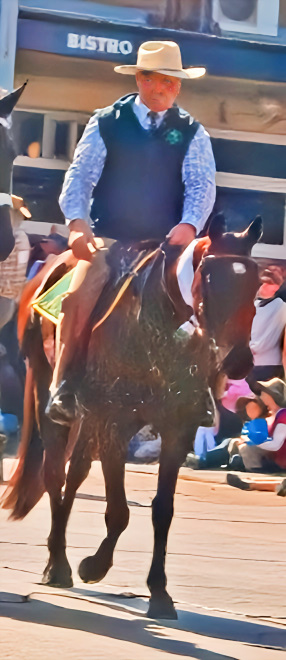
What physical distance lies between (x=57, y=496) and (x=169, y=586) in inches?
25.6

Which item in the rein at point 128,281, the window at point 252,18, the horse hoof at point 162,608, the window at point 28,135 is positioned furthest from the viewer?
the window at point 252,18

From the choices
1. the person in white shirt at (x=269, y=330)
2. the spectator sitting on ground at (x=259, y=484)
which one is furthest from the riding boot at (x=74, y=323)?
the person in white shirt at (x=269, y=330)

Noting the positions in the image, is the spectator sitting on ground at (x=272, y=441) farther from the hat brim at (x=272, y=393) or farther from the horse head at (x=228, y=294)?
the horse head at (x=228, y=294)

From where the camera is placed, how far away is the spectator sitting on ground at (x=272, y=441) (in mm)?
9977

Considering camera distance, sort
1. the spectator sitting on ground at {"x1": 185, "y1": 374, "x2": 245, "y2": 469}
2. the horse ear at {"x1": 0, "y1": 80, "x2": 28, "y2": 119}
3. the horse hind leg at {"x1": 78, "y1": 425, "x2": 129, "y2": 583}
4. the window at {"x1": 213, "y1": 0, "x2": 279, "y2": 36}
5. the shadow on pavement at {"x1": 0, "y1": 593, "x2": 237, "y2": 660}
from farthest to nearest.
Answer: the spectator sitting on ground at {"x1": 185, "y1": 374, "x2": 245, "y2": 469} < the window at {"x1": 213, "y1": 0, "x2": 279, "y2": 36} < the horse ear at {"x1": 0, "y1": 80, "x2": 28, "y2": 119} < the horse hind leg at {"x1": 78, "y1": 425, "x2": 129, "y2": 583} < the shadow on pavement at {"x1": 0, "y1": 593, "x2": 237, "y2": 660}

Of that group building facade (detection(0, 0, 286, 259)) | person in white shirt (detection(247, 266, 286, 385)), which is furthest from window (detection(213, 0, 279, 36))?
person in white shirt (detection(247, 266, 286, 385))

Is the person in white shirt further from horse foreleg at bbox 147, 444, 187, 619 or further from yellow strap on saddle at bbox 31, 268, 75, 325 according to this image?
horse foreleg at bbox 147, 444, 187, 619

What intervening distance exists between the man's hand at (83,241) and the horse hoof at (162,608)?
56.2 inches

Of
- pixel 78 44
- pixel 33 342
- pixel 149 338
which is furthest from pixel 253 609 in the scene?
pixel 78 44

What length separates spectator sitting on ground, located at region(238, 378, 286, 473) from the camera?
9.98m

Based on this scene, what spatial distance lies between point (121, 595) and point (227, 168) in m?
5.09

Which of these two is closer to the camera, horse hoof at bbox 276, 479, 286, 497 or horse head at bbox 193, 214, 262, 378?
horse head at bbox 193, 214, 262, 378

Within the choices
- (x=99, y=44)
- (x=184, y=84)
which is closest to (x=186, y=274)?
(x=99, y=44)

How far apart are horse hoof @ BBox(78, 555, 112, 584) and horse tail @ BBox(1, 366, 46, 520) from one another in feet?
2.16
